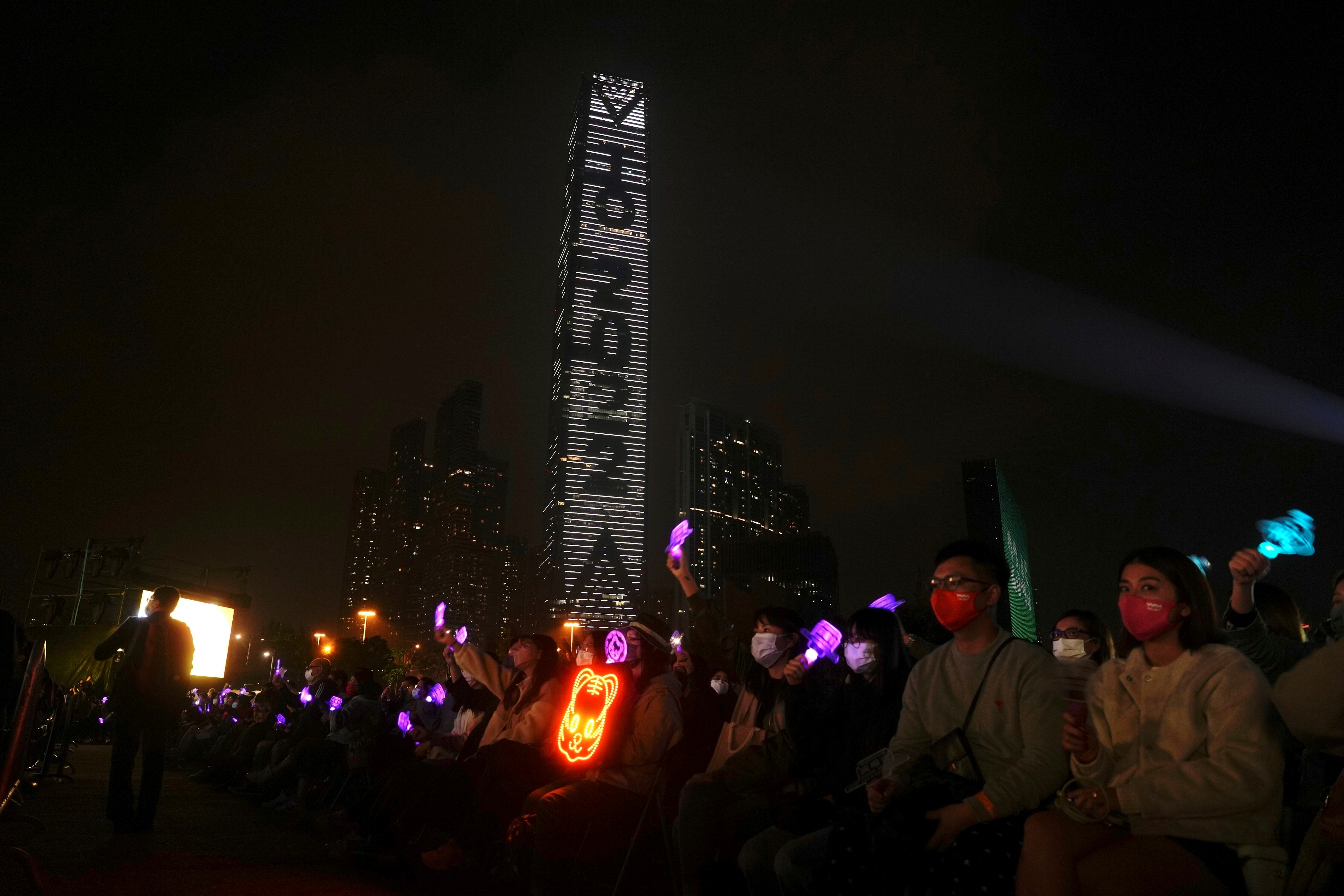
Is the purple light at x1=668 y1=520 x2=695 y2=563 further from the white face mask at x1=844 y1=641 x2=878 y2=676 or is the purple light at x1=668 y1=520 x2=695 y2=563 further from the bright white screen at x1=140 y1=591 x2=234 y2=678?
the bright white screen at x1=140 y1=591 x2=234 y2=678

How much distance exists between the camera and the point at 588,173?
426 feet

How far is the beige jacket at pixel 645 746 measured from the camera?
4691 mm

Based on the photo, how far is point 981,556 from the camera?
10.5 ft

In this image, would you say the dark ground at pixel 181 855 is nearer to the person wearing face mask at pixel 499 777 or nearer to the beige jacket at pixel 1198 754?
the person wearing face mask at pixel 499 777

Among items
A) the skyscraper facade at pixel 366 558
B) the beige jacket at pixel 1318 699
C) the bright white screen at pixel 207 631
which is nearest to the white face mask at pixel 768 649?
the beige jacket at pixel 1318 699

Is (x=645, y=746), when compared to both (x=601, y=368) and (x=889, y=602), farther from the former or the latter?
(x=601, y=368)

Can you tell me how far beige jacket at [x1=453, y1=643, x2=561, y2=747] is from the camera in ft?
17.9

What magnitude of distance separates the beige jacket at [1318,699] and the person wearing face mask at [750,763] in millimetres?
2430

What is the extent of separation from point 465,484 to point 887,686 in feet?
651

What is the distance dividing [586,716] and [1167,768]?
342 centimetres

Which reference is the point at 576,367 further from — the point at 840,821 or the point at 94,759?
the point at 840,821

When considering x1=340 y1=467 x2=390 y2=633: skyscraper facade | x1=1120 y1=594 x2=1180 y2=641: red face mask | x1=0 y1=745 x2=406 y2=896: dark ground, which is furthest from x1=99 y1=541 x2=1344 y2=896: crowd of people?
x1=340 y1=467 x2=390 y2=633: skyscraper facade

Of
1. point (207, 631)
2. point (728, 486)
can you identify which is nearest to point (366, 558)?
point (728, 486)

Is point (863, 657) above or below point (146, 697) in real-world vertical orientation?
above
